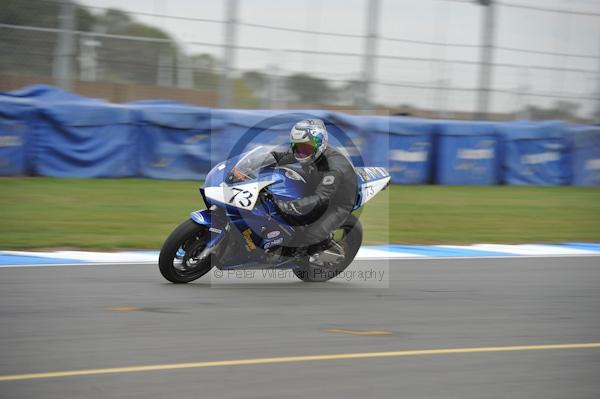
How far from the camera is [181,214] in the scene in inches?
506

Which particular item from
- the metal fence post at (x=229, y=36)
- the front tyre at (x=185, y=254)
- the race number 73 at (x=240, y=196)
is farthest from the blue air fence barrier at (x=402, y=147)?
the race number 73 at (x=240, y=196)

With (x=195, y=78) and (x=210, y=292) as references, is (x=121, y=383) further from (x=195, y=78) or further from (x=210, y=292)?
(x=195, y=78)

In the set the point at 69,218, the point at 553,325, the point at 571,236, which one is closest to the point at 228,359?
the point at 553,325

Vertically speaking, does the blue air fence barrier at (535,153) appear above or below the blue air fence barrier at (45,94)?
below

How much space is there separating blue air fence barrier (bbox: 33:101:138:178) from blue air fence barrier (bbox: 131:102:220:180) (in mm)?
236

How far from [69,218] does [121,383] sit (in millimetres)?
7509

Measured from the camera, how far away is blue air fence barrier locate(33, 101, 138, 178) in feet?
49.0

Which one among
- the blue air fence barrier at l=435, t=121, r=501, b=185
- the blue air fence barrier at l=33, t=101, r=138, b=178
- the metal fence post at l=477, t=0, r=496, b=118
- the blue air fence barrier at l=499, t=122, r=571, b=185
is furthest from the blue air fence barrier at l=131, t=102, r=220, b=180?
the blue air fence barrier at l=499, t=122, r=571, b=185

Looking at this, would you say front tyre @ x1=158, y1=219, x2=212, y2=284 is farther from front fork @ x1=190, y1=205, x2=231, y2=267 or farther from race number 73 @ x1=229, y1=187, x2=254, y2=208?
race number 73 @ x1=229, y1=187, x2=254, y2=208

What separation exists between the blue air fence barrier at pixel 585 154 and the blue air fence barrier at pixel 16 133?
12.3 m

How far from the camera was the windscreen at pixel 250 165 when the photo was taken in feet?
24.0

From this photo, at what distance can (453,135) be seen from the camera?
59.3 feet

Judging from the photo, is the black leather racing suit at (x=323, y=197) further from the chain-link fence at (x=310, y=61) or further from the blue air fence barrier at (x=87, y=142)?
the chain-link fence at (x=310, y=61)

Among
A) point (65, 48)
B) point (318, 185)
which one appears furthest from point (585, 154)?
point (318, 185)
